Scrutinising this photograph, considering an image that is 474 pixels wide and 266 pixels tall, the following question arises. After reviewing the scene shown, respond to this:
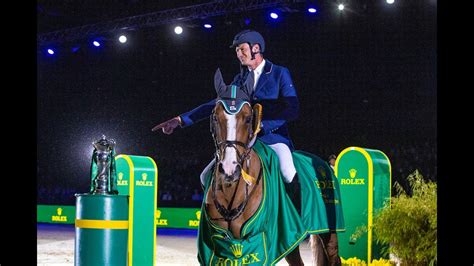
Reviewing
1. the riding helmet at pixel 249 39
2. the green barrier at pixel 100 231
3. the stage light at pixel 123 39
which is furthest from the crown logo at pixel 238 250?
the stage light at pixel 123 39

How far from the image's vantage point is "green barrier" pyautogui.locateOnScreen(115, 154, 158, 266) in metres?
7.10

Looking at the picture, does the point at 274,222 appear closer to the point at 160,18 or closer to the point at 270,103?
the point at 270,103

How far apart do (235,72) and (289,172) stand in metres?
1.10

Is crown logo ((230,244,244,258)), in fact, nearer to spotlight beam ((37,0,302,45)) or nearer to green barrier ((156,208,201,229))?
Result: spotlight beam ((37,0,302,45))

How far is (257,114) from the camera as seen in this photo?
5.98 meters

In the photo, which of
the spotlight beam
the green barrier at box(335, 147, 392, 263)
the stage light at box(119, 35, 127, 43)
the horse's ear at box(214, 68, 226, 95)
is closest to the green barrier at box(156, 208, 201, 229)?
the spotlight beam

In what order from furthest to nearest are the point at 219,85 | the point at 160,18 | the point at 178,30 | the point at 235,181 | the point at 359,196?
the point at 160,18, the point at 178,30, the point at 359,196, the point at 219,85, the point at 235,181

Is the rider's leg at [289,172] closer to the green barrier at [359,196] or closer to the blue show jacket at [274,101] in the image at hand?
the blue show jacket at [274,101]

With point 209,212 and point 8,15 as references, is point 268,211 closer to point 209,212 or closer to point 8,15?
point 209,212

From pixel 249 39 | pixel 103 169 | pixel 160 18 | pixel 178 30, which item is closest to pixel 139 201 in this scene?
pixel 103 169

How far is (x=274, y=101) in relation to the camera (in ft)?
20.5

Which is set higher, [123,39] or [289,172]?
[123,39]

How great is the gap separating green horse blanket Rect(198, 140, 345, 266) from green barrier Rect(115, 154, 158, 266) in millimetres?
1192

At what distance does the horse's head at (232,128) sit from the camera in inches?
224
